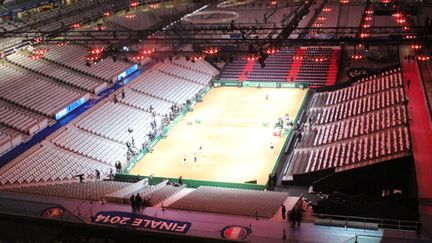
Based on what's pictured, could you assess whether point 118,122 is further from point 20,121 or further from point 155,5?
point 155,5

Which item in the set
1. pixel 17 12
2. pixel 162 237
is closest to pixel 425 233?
pixel 162 237

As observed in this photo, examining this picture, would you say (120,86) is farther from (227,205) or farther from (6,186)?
(227,205)

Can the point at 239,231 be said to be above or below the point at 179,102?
above

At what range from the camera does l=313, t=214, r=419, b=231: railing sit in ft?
44.2

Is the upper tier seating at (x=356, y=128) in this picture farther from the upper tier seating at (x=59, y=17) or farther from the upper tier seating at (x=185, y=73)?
the upper tier seating at (x=59, y=17)

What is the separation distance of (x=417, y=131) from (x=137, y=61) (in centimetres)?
2176

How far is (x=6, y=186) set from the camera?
20359 mm

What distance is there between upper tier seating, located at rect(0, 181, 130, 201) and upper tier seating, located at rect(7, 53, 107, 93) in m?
11.1

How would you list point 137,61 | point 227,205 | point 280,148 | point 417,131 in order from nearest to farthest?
point 227,205
point 417,131
point 280,148
point 137,61

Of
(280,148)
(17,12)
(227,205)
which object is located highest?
(17,12)

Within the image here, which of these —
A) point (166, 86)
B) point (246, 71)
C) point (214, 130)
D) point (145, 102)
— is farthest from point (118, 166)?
point (246, 71)

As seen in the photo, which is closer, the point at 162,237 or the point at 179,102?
the point at 162,237

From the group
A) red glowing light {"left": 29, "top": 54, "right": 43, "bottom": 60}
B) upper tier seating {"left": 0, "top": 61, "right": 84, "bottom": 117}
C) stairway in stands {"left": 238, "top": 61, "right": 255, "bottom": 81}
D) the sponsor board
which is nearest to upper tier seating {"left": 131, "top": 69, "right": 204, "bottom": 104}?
stairway in stands {"left": 238, "top": 61, "right": 255, "bottom": 81}

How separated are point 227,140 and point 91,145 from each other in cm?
756
